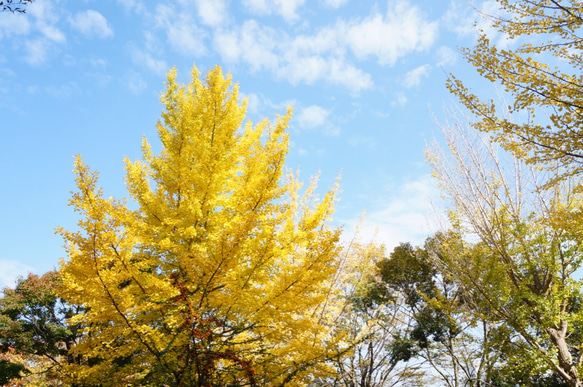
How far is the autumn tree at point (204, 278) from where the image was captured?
137 inches

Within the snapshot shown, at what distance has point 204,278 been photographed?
3746 millimetres

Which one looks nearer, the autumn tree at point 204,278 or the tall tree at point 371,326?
the autumn tree at point 204,278

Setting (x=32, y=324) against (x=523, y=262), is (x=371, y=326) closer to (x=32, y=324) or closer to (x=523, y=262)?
(x=523, y=262)

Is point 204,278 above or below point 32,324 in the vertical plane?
below

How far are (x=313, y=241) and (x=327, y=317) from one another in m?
5.05

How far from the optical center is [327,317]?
819 centimetres

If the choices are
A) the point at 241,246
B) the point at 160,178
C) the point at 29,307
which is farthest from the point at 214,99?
the point at 29,307

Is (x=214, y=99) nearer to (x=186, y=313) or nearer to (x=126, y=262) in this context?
(x=126, y=262)

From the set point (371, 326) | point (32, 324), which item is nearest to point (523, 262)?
point (371, 326)

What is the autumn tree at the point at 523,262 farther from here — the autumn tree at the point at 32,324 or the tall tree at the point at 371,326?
the autumn tree at the point at 32,324

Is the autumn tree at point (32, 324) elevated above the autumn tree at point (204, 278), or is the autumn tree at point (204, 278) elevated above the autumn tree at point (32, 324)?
the autumn tree at point (32, 324)

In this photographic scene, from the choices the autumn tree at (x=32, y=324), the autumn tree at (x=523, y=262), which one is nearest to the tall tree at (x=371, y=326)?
the autumn tree at (x=523, y=262)

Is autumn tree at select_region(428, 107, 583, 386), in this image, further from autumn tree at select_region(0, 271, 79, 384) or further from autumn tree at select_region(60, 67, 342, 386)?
autumn tree at select_region(0, 271, 79, 384)

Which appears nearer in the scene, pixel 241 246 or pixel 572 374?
pixel 241 246
